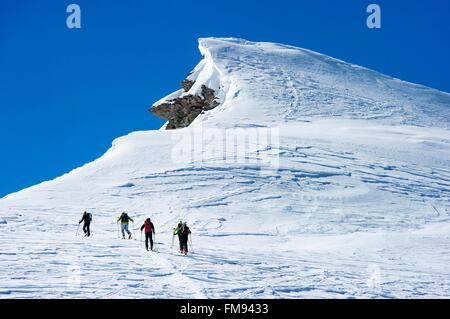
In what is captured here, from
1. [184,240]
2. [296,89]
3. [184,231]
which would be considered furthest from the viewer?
[296,89]

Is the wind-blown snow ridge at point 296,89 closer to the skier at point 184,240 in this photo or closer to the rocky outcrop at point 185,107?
the rocky outcrop at point 185,107

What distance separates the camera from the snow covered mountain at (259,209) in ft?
52.2

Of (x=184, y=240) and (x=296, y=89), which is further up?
(x=296, y=89)

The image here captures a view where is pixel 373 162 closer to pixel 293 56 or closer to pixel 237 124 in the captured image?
pixel 237 124

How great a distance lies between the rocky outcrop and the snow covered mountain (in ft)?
28.7

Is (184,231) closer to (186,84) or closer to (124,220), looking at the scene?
(124,220)

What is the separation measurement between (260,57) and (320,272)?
66203 millimetres

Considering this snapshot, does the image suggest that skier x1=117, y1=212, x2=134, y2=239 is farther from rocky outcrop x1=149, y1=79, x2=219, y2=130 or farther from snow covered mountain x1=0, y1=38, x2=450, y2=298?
rocky outcrop x1=149, y1=79, x2=219, y2=130

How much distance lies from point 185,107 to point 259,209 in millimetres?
47831

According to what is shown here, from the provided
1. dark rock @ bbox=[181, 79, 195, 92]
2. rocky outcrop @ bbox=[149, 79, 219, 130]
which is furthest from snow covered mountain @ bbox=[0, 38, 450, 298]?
dark rock @ bbox=[181, 79, 195, 92]

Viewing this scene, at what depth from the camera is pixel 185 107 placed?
3014 inches

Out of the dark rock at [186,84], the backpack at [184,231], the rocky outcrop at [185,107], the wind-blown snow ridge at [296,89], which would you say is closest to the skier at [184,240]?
the backpack at [184,231]

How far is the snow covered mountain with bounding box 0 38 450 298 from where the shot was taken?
52.2ft

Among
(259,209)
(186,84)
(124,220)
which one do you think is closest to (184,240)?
(124,220)
